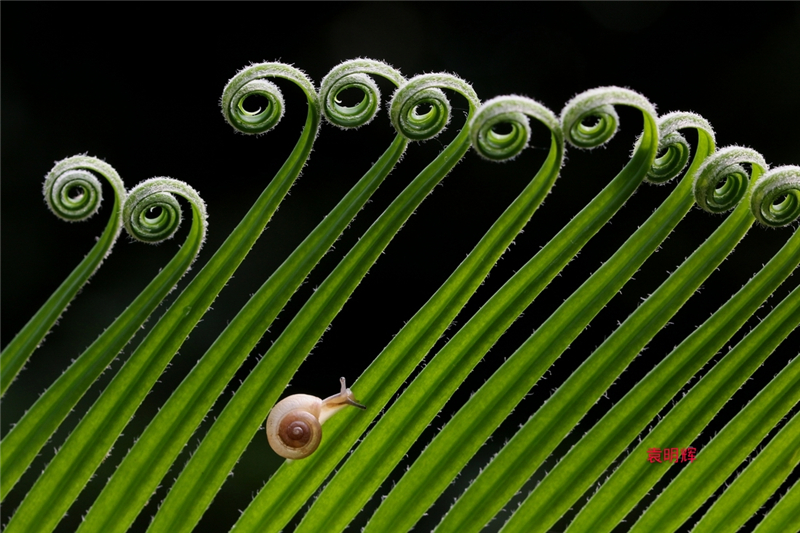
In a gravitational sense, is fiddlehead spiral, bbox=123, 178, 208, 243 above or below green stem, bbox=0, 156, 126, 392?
above

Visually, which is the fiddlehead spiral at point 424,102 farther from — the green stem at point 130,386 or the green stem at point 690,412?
the green stem at point 690,412

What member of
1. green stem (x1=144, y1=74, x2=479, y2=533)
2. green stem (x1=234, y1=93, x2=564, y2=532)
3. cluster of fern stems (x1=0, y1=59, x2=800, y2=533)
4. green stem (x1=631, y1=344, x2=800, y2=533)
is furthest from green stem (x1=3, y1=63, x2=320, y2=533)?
green stem (x1=631, y1=344, x2=800, y2=533)

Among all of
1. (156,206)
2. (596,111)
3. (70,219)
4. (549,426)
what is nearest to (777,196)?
(596,111)

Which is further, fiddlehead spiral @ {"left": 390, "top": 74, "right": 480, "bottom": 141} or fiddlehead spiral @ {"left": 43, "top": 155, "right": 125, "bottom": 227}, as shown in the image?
fiddlehead spiral @ {"left": 43, "top": 155, "right": 125, "bottom": 227}

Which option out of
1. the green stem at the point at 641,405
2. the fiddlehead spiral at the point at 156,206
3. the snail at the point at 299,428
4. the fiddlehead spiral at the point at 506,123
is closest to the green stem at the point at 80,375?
the fiddlehead spiral at the point at 156,206

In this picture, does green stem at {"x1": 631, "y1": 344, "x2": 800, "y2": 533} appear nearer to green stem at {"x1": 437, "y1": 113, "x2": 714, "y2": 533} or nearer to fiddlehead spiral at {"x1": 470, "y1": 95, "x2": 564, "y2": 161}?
green stem at {"x1": 437, "y1": 113, "x2": 714, "y2": 533}

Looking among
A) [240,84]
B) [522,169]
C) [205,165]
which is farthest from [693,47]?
[240,84]

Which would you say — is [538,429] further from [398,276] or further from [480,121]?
[398,276]
